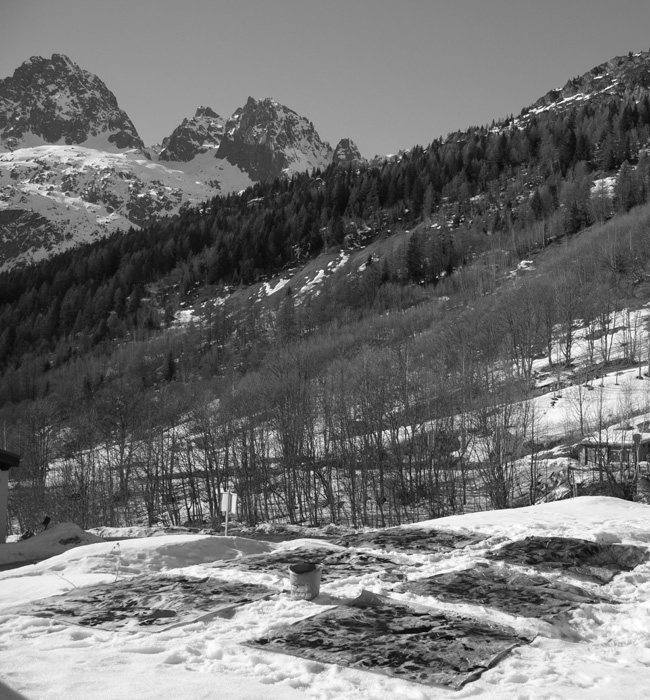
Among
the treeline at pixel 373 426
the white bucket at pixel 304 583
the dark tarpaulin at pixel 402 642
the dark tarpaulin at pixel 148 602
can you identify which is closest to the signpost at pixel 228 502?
the dark tarpaulin at pixel 148 602

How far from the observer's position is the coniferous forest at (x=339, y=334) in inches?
1537

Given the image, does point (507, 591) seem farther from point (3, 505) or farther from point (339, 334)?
point (339, 334)

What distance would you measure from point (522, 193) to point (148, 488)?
290 feet

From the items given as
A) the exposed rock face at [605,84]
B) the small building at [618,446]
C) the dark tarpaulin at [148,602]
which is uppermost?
the exposed rock face at [605,84]

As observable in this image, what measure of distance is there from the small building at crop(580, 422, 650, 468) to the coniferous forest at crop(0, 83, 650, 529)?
3195 millimetres

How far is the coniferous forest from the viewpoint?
39031 mm

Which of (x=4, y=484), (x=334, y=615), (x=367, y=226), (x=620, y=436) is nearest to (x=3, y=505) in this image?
(x=4, y=484)

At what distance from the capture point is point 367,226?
114875 millimetres

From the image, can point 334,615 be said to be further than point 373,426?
No

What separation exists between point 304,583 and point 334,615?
993mm

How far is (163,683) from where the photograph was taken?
6.04 metres

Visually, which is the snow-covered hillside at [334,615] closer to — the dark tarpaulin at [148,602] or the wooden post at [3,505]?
the dark tarpaulin at [148,602]

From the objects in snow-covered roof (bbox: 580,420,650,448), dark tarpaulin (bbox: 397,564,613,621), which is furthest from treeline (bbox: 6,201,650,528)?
dark tarpaulin (bbox: 397,564,613,621)

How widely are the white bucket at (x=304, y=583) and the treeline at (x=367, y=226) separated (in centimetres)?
8394
